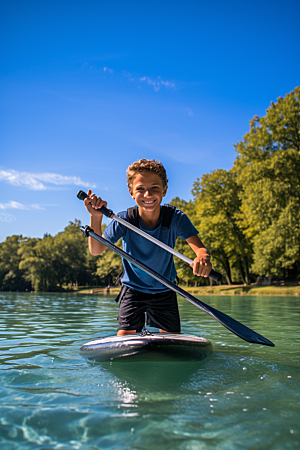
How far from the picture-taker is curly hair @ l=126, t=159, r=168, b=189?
3.70 metres

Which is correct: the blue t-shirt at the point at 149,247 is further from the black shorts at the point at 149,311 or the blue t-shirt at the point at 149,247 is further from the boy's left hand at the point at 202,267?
the boy's left hand at the point at 202,267

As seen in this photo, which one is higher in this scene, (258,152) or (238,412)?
(258,152)

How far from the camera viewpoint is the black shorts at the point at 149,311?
376 centimetres

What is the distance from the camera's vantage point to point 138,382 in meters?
2.63

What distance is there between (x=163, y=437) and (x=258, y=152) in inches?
1116

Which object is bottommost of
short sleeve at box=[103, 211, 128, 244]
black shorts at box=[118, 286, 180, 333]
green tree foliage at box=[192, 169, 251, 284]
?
black shorts at box=[118, 286, 180, 333]

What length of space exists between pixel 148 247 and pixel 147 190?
60 cm

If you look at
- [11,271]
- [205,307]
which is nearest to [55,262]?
[11,271]

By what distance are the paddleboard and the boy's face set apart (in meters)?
1.27

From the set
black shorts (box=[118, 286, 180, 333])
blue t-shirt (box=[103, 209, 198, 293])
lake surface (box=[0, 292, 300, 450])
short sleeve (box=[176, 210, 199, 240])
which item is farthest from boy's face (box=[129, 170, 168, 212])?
lake surface (box=[0, 292, 300, 450])

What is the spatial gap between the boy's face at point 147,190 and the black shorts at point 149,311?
94 centimetres

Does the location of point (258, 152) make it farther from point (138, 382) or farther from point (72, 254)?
point (72, 254)

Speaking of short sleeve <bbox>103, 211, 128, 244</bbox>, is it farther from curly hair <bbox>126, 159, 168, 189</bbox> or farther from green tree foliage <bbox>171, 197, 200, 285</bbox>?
green tree foliage <bbox>171, 197, 200, 285</bbox>

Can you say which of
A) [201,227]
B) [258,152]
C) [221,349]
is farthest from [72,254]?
[221,349]
